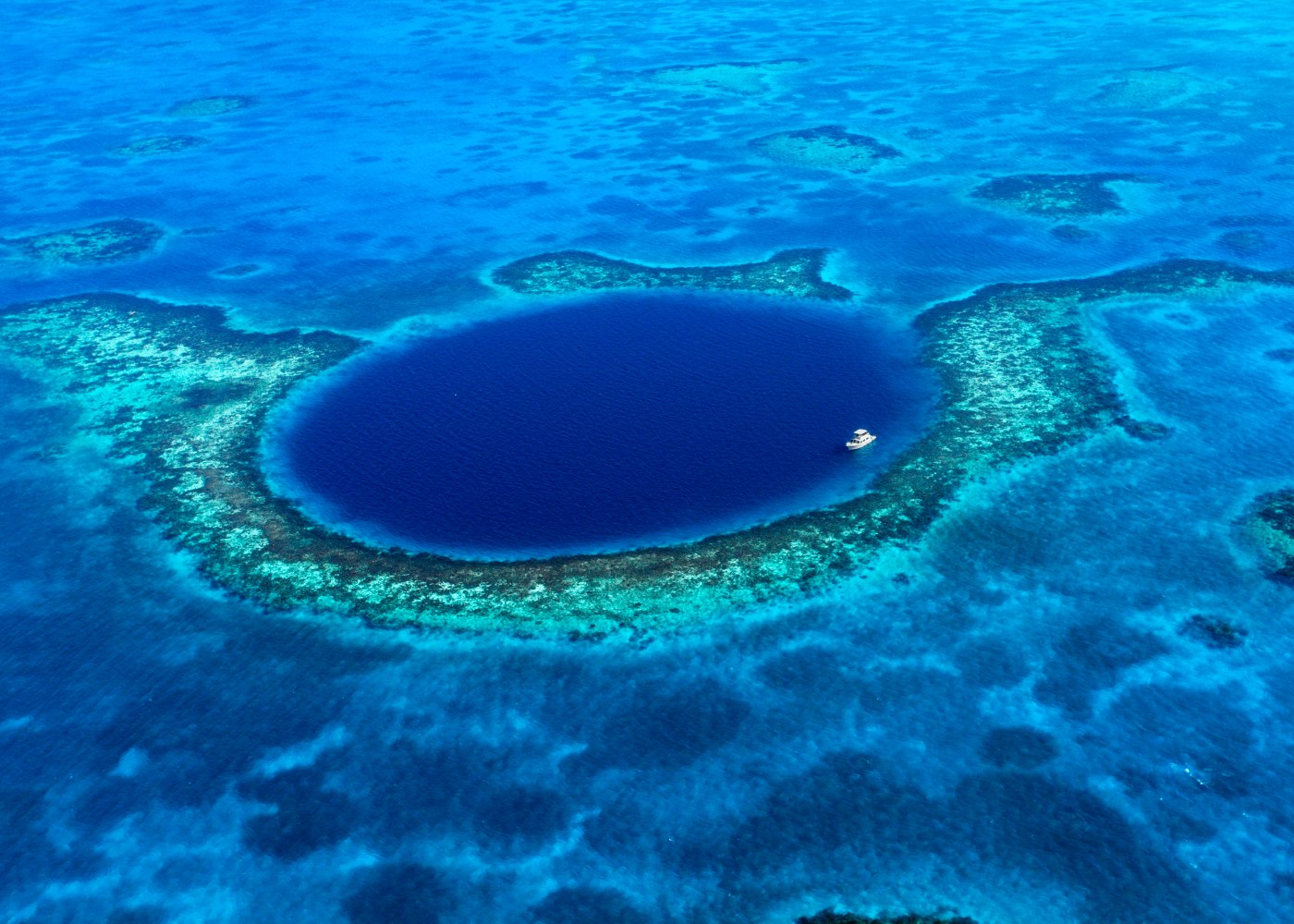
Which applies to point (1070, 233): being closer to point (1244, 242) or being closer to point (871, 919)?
point (1244, 242)

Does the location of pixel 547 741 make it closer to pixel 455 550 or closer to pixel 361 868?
pixel 361 868

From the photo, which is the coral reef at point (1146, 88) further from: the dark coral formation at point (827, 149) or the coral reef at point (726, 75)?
the coral reef at point (726, 75)

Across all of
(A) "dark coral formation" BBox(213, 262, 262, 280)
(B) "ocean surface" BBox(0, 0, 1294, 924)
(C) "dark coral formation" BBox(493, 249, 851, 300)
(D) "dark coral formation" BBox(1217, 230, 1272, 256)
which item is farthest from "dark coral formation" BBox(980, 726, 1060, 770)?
(A) "dark coral formation" BBox(213, 262, 262, 280)

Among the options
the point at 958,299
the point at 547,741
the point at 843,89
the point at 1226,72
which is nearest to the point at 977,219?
the point at 958,299

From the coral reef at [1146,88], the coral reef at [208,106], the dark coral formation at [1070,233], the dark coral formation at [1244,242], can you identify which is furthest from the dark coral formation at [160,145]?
the dark coral formation at [1244,242]

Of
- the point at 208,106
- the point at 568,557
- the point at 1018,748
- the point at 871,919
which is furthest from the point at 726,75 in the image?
the point at 871,919

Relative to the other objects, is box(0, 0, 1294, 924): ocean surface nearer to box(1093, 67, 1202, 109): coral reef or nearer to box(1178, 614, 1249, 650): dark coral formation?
box(1178, 614, 1249, 650): dark coral formation
